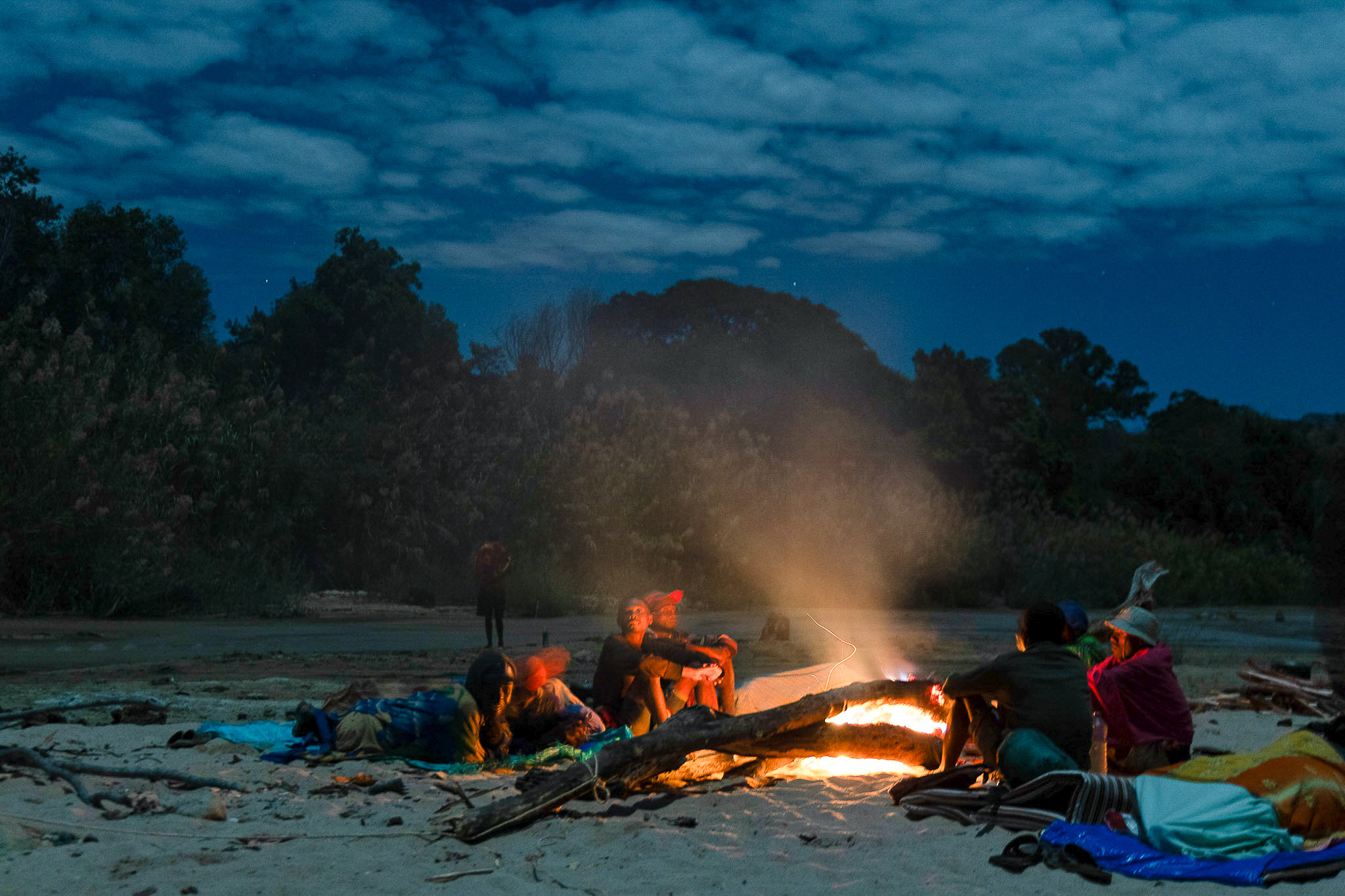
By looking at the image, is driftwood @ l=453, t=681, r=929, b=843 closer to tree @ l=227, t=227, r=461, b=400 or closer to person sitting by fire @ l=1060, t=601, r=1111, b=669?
person sitting by fire @ l=1060, t=601, r=1111, b=669

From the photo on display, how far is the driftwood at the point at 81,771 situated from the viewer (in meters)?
5.98

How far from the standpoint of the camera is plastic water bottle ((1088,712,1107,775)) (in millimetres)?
6195

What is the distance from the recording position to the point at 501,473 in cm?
2755

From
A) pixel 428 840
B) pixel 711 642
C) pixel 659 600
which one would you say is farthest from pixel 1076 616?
pixel 428 840

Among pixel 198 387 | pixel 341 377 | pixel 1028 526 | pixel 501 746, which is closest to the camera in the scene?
pixel 501 746

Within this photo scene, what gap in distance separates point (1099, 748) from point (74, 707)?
649 cm

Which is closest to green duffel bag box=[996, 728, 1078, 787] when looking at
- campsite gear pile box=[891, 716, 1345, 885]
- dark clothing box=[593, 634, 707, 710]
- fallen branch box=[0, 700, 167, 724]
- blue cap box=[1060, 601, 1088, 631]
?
campsite gear pile box=[891, 716, 1345, 885]

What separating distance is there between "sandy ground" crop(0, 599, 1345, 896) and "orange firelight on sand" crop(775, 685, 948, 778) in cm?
26

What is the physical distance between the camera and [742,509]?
24844mm

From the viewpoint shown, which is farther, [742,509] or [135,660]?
[742,509]

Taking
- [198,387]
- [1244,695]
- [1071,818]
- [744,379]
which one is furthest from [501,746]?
[744,379]

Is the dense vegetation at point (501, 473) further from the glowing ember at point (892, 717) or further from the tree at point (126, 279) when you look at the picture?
the glowing ember at point (892, 717)

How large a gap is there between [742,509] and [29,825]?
20126 millimetres

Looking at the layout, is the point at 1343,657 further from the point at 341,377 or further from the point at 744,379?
the point at 744,379
